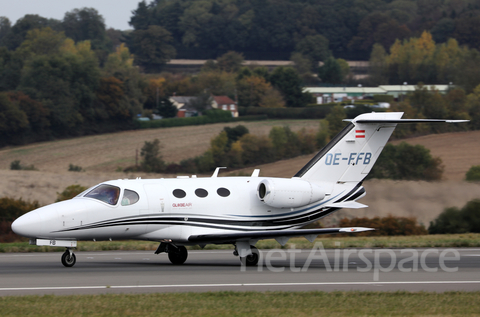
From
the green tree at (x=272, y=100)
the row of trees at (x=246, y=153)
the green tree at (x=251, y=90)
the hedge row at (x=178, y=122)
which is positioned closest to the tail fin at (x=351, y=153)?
the row of trees at (x=246, y=153)

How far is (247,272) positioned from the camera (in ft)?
56.2

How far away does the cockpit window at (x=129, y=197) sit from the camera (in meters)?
18.0

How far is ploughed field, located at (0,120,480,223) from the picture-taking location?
34.3 meters

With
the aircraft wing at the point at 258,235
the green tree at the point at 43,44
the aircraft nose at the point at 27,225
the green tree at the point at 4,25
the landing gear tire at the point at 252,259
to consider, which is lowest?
the landing gear tire at the point at 252,259

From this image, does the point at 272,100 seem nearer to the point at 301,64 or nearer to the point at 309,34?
the point at 301,64

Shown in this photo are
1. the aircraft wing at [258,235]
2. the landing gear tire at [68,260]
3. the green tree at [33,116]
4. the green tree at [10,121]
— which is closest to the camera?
the aircraft wing at [258,235]

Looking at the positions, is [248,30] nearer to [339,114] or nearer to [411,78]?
[411,78]

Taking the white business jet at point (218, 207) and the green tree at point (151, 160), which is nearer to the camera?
the white business jet at point (218, 207)

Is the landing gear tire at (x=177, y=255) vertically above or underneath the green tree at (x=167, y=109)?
underneath

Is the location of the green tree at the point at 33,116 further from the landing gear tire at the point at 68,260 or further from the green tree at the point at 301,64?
the green tree at the point at 301,64

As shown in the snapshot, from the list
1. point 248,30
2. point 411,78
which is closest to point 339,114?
point 411,78

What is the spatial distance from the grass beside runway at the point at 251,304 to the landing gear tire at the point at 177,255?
237 inches

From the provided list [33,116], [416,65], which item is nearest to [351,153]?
[33,116]

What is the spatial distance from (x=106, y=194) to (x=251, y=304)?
735 centimetres
